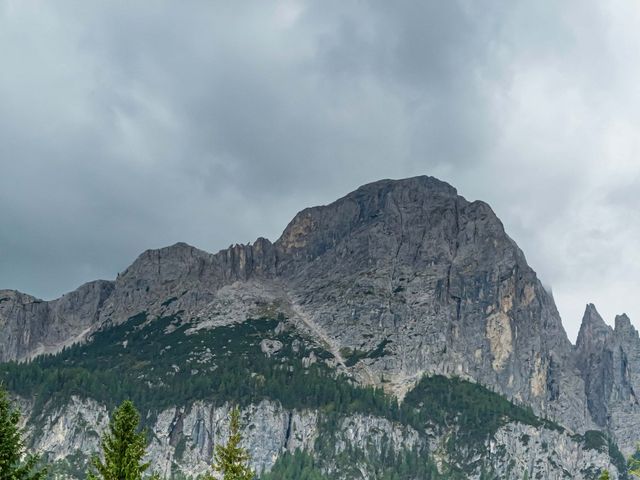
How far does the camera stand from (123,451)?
55.2 m

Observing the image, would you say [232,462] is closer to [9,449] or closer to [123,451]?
[123,451]

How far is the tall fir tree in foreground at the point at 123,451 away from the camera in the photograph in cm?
5412

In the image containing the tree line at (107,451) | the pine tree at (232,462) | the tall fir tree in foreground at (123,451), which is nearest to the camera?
the tree line at (107,451)

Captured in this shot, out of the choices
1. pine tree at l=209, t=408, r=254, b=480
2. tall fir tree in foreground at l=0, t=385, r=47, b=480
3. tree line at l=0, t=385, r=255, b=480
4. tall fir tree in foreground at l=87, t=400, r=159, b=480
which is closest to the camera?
tall fir tree in foreground at l=0, t=385, r=47, b=480

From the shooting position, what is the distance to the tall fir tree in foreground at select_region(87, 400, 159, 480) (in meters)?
54.1

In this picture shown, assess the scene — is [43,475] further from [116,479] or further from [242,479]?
[242,479]

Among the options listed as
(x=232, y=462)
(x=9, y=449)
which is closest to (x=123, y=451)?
(x=9, y=449)

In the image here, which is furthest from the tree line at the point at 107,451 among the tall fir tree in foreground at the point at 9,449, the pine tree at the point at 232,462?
the pine tree at the point at 232,462

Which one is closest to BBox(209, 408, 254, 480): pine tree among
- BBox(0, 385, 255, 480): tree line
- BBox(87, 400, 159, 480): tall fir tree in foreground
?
BBox(0, 385, 255, 480): tree line

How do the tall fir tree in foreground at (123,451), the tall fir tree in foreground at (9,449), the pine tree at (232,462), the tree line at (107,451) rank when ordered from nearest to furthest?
the tall fir tree in foreground at (9,449) < the tree line at (107,451) < the tall fir tree in foreground at (123,451) < the pine tree at (232,462)

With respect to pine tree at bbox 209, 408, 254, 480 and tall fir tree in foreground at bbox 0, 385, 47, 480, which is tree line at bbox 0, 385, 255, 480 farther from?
pine tree at bbox 209, 408, 254, 480

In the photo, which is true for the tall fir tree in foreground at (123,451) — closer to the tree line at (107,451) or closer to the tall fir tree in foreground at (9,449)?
the tree line at (107,451)

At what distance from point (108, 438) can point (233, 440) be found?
1327 cm

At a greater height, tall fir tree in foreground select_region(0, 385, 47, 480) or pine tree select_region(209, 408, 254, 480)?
pine tree select_region(209, 408, 254, 480)
